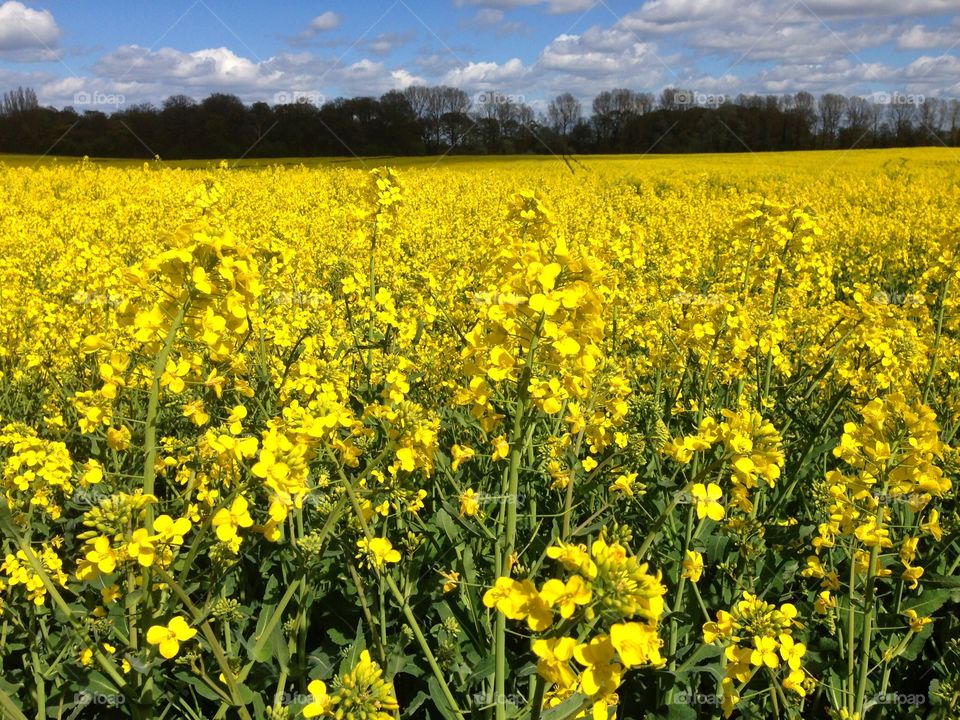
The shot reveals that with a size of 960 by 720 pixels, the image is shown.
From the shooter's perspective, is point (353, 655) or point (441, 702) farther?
point (353, 655)

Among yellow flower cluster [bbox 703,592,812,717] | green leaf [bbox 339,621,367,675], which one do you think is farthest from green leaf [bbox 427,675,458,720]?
yellow flower cluster [bbox 703,592,812,717]

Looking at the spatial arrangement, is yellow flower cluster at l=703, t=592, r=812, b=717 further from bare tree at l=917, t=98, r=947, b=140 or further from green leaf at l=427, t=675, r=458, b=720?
bare tree at l=917, t=98, r=947, b=140

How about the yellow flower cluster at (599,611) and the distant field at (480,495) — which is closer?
the yellow flower cluster at (599,611)

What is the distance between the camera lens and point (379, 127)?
3731 centimetres

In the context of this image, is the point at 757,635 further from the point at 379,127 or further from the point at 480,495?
the point at 379,127

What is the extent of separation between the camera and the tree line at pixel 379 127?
3544 centimetres

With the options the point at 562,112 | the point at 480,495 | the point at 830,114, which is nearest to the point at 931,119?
the point at 830,114

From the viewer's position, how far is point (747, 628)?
1.80 metres

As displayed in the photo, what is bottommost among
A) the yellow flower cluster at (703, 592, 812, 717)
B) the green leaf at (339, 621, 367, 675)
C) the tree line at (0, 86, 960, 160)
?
the green leaf at (339, 621, 367, 675)

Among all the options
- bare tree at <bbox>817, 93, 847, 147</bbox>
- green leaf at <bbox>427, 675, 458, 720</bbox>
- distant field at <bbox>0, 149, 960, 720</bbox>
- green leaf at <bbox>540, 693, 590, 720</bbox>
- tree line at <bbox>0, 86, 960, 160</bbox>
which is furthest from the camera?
bare tree at <bbox>817, 93, 847, 147</bbox>

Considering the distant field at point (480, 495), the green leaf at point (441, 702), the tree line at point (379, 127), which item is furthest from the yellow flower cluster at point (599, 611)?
the tree line at point (379, 127)

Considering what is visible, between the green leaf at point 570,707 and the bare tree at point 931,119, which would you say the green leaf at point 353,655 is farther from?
the bare tree at point 931,119

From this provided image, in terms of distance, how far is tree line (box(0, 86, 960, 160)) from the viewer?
35438mm

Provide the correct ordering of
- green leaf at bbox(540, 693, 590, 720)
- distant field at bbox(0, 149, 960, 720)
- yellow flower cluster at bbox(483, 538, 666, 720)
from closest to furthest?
yellow flower cluster at bbox(483, 538, 666, 720) < green leaf at bbox(540, 693, 590, 720) < distant field at bbox(0, 149, 960, 720)
